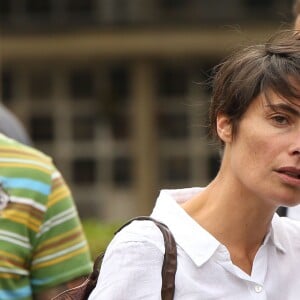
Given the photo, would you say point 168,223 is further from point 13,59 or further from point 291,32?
point 13,59

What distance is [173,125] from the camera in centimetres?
2275

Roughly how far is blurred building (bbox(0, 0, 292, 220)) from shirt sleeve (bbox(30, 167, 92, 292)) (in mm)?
17328

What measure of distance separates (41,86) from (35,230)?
1888 cm

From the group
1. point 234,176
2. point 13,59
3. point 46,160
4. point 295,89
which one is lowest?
point 13,59

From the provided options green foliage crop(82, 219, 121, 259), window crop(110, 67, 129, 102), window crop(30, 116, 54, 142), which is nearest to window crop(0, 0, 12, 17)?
window crop(30, 116, 54, 142)

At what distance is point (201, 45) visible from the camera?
21.0m

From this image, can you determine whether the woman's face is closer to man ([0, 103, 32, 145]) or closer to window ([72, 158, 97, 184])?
man ([0, 103, 32, 145])

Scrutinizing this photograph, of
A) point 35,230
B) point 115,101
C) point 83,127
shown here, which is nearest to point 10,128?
point 35,230

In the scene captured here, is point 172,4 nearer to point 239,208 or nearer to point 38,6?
point 38,6

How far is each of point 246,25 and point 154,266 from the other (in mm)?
18192

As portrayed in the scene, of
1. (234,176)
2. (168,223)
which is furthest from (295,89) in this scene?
(168,223)

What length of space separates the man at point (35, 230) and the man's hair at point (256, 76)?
3.39 feet

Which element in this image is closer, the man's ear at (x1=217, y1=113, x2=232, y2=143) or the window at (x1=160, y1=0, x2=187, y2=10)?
the man's ear at (x1=217, y1=113, x2=232, y2=143)

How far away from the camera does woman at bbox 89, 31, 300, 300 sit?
2.82m
